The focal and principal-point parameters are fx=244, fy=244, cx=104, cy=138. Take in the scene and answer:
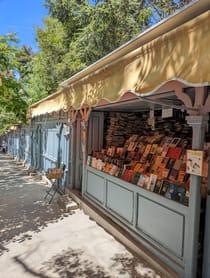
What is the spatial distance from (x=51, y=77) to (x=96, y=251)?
38.5ft

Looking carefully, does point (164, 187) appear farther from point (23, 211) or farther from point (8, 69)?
point (8, 69)

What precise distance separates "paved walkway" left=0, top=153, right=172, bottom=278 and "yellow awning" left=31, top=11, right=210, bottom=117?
209 cm

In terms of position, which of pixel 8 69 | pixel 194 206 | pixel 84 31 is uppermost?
pixel 84 31

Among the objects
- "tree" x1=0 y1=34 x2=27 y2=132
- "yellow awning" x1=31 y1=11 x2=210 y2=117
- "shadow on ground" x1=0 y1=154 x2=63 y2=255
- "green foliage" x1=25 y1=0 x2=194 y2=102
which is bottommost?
"shadow on ground" x1=0 y1=154 x2=63 y2=255

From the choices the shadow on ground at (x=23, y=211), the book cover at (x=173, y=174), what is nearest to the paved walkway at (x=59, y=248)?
the shadow on ground at (x=23, y=211)

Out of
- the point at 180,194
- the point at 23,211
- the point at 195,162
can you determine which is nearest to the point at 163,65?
the point at 195,162

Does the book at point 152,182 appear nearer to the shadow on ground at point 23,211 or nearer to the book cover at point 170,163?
the book cover at point 170,163

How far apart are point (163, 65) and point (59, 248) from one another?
2.92 meters

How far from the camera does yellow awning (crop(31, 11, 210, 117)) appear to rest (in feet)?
5.32

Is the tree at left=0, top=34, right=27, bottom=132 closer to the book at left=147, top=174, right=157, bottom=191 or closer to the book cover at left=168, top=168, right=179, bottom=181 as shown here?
the book at left=147, top=174, right=157, bottom=191

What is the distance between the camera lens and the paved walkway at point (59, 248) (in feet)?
9.64

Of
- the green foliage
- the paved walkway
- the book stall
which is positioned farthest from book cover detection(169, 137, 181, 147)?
the green foliage

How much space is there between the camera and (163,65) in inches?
77.9

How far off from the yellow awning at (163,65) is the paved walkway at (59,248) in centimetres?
209
